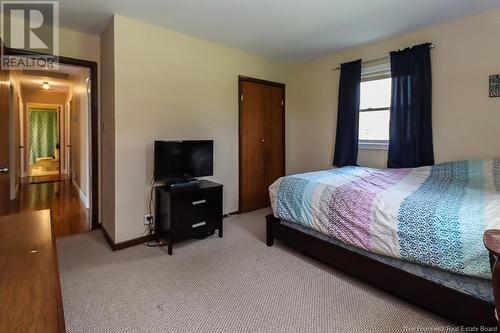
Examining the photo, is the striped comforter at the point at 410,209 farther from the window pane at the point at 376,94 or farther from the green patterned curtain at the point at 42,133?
the green patterned curtain at the point at 42,133

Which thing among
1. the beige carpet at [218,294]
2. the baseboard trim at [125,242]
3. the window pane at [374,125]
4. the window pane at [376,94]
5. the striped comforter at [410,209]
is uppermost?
the window pane at [376,94]

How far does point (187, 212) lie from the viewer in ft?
9.31

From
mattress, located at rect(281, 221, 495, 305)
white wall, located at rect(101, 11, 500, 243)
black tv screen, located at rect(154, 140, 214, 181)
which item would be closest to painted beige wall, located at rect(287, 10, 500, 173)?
white wall, located at rect(101, 11, 500, 243)

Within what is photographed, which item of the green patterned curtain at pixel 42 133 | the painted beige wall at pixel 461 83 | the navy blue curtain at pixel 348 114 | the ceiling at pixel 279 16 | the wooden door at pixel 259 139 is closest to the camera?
the ceiling at pixel 279 16

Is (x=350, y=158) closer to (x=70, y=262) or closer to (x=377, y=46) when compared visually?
(x=377, y=46)

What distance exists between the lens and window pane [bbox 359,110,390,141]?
11.7ft

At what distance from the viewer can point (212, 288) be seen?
6.96 ft

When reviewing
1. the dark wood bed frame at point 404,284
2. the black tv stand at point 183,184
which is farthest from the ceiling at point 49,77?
the dark wood bed frame at point 404,284

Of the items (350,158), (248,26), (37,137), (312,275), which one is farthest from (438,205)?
(37,137)

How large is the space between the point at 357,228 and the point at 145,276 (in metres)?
1.81

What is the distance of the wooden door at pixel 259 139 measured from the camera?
4.03 metres

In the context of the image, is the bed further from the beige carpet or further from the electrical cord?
the electrical cord

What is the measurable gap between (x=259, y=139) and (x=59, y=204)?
361cm

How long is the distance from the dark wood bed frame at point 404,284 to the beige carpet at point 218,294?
11cm
